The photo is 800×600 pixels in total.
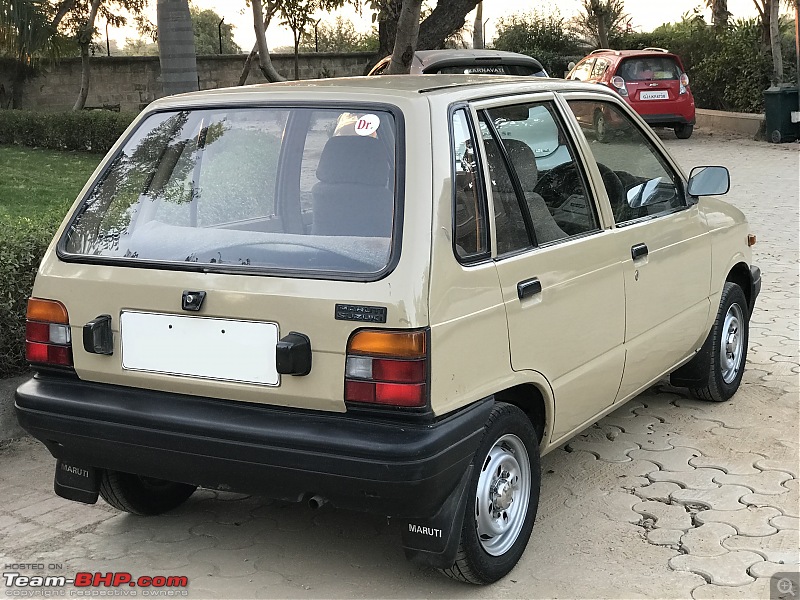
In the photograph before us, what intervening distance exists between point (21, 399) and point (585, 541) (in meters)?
2.16

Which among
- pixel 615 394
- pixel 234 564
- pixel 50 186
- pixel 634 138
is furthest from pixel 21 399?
pixel 50 186

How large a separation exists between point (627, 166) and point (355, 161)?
171cm

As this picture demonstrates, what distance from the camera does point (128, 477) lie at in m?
4.04

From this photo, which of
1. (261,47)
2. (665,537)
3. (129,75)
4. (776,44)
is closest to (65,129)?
(261,47)

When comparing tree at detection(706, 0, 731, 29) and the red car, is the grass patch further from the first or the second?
tree at detection(706, 0, 731, 29)

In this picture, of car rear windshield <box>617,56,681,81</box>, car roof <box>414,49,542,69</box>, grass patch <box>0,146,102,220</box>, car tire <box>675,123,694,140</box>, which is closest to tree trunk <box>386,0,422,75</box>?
car roof <box>414,49,542,69</box>

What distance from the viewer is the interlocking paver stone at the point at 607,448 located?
4852 mm

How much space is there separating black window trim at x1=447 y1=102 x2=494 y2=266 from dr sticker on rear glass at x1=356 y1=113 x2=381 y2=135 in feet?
0.79

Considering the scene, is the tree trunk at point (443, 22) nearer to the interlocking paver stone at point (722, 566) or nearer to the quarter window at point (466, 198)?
the quarter window at point (466, 198)

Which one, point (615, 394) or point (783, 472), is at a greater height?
point (615, 394)

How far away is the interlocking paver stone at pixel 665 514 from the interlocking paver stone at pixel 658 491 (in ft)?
0.17

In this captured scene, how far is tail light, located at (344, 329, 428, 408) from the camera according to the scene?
10.2 feet

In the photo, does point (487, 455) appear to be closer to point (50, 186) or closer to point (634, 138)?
point (634, 138)

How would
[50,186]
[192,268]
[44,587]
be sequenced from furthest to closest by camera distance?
[50,186], [44,587], [192,268]
